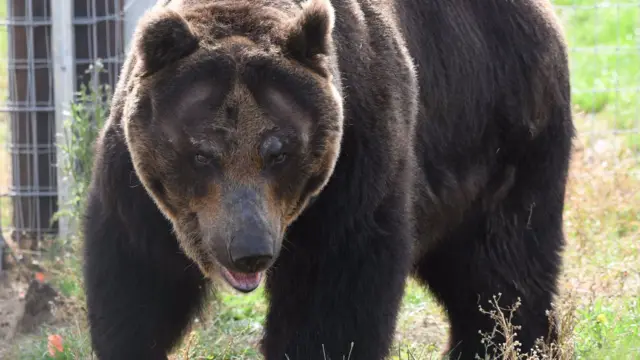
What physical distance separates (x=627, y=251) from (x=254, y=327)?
9.04 ft

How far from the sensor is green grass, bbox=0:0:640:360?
595cm

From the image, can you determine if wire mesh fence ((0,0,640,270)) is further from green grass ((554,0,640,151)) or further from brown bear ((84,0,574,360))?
green grass ((554,0,640,151))

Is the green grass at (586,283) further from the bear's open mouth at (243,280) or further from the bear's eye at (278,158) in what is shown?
the bear's eye at (278,158)

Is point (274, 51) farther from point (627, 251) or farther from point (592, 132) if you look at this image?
point (592, 132)

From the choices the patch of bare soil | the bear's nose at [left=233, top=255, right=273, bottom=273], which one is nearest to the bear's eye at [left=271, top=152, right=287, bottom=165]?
the bear's nose at [left=233, top=255, right=273, bottom=273]

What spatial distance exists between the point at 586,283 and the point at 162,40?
4.20m

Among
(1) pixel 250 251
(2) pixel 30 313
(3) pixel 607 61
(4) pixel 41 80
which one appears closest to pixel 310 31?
(1) pixel 250 251

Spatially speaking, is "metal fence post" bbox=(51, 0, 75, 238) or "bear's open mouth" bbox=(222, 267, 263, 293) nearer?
Result: "bear's open mouth" bbox=(222, 267, 263, 293)

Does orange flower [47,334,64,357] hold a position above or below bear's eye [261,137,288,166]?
below

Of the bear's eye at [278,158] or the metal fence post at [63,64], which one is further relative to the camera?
the metal fence post at [63,64]

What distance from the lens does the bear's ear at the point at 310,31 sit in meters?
4.31

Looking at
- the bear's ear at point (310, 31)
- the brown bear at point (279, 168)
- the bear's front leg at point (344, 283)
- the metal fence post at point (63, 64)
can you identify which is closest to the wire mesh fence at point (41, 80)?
the metal fence post at point (63, 64)

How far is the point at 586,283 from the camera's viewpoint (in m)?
7.58

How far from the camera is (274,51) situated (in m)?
4.32
